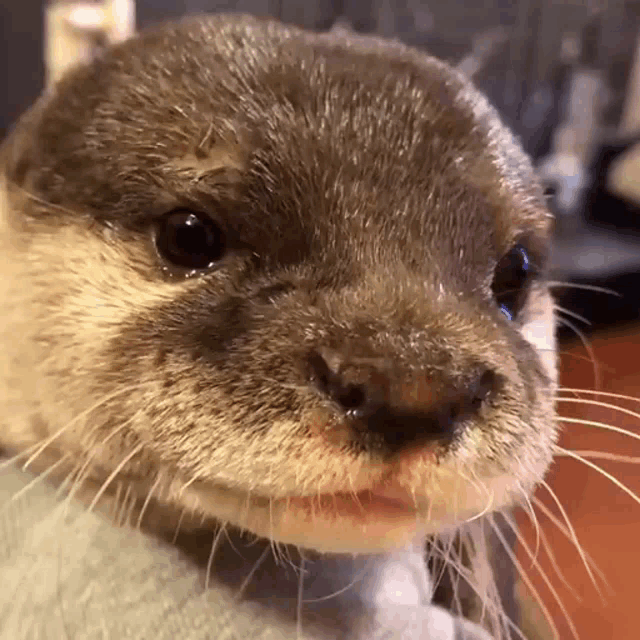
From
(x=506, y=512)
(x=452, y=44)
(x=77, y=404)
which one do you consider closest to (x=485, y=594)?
(x=506, y=512)

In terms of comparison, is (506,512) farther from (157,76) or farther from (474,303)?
(157,76)

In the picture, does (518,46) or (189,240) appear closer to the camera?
(189,240)

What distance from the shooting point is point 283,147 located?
0.75m

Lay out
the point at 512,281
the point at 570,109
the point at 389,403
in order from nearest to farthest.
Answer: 1. the point at 389,403
2. the point at 512,281
3. the point at 570,109

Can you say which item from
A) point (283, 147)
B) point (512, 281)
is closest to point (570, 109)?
point (512, 281)

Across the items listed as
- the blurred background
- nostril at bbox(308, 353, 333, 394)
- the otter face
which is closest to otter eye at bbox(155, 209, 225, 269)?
the otter face

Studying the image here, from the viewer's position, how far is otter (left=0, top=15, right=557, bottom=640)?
611mm

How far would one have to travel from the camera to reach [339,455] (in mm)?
584

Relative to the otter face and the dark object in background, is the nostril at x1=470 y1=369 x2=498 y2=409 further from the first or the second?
the dark object in background

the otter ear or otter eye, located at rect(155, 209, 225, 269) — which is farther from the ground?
the otter ear

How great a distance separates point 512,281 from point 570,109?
9.08ft

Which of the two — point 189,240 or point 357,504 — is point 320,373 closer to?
point 357,504

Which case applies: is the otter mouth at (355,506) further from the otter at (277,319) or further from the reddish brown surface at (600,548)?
the reddish brown surface at (600,548)

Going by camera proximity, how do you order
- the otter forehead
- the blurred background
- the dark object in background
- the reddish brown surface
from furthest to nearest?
the dark object in background → the blurred background → the reddish brown surface → the otter forehead
